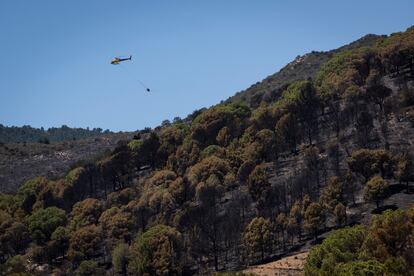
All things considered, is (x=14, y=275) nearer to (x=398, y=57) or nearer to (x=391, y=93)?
(x=391, y=93)

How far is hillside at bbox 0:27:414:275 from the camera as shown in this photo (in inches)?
3895

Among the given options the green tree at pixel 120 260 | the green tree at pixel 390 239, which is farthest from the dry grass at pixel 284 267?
the green tree at pixel 120 260

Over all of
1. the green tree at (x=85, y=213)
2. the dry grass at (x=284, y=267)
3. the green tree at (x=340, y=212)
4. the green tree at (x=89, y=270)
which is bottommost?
the dry grass at (x=284, y=267)

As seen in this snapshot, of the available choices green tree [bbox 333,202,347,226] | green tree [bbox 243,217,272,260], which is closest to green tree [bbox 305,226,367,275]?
green tree [bbox 333,202,347,226]

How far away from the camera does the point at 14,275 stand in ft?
282

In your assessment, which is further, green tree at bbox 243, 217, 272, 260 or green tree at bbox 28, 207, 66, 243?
green tree at bbox 28, 207, 66, 243

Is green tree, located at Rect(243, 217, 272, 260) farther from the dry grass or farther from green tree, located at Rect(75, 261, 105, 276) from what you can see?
green tree, located at Rect(75, 261, 105, 276)

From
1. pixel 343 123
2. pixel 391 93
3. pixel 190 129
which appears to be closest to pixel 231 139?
pixel 190 129

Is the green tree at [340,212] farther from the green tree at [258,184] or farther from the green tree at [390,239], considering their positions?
the green tree at [390,239]

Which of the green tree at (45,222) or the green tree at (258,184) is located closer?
the green tree at (258,184)

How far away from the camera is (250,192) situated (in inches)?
4626

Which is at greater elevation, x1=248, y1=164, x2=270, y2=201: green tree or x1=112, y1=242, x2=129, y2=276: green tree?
x1=248, y1=164, x2=270, y2=201: green tree

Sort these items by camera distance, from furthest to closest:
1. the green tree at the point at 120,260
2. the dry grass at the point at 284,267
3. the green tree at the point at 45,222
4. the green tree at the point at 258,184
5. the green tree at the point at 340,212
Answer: the green tree at the point at 45,222 → the green tree at the point at 258,184 → the green tree at the point at 120,260 → the green tree at the point at 340,212 → the dry grass at the point at 284,267

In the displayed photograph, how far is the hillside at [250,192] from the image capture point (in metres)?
98.9
